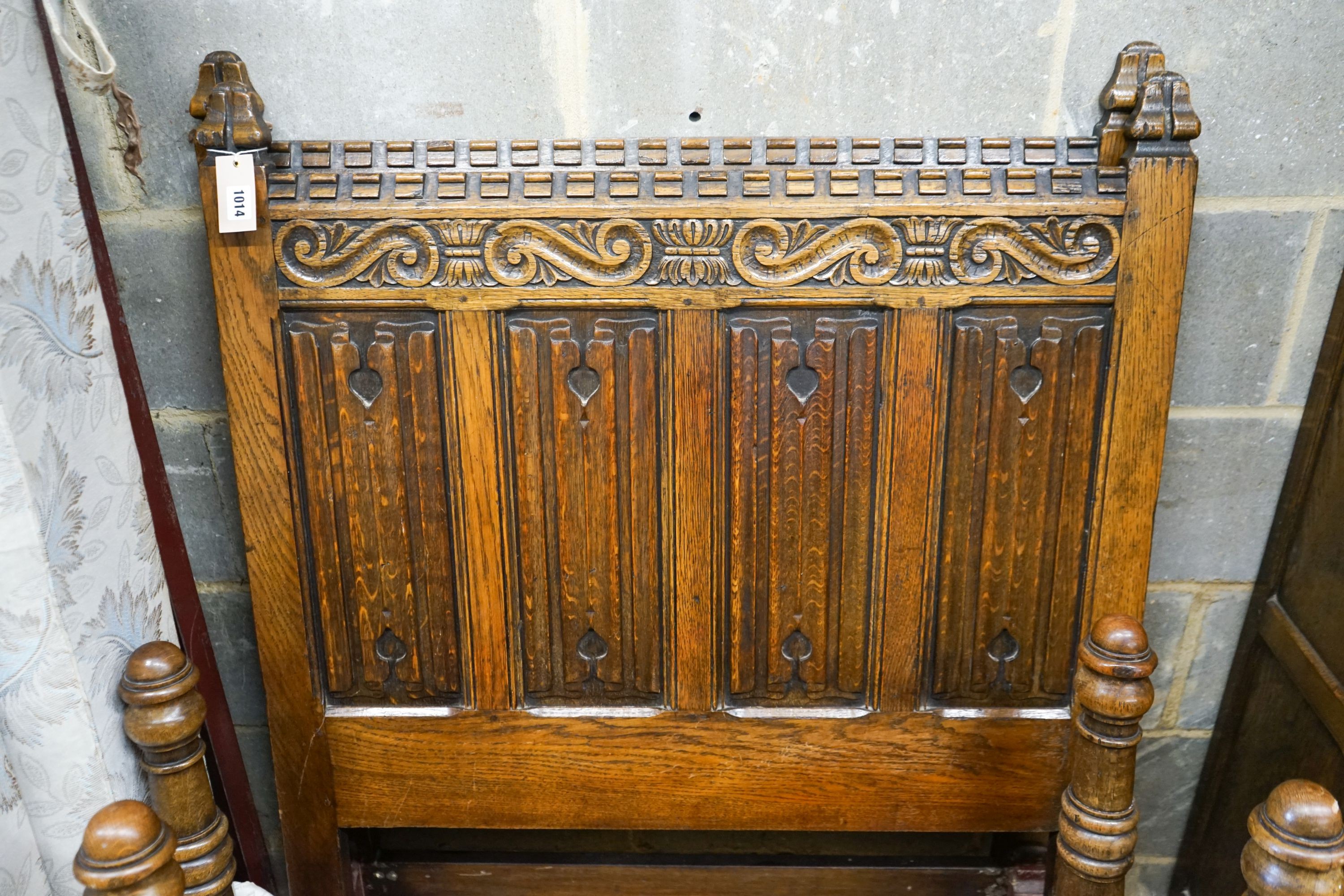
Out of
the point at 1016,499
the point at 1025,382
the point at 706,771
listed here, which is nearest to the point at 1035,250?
the point at 1025,382

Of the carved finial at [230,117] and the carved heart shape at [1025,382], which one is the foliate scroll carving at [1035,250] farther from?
the carved finial at [230,117]

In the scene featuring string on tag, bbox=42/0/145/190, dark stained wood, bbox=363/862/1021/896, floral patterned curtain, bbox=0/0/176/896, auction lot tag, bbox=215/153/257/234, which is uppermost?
string on tag, bbox=42/0/145/190

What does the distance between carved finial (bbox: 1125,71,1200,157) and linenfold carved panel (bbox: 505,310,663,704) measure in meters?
0.51

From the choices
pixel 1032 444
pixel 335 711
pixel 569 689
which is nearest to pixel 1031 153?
pixel 1032 444

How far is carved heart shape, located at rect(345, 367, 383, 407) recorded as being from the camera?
96 cm

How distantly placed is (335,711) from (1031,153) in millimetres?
948

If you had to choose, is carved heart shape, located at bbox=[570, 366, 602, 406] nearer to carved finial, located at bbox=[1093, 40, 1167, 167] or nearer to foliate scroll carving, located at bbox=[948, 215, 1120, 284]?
foliate scroll carving, located at bbox=[948, 215, 1120, 284]

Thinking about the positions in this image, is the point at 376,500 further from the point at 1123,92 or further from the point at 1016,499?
the point at 1123,92

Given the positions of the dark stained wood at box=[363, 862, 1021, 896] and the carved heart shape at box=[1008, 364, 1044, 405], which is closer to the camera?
the carved heart shape at box=[1008, 364, 1044, 405]

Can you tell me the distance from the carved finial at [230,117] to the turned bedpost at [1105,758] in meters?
0.95

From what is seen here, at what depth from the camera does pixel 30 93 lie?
0.88m

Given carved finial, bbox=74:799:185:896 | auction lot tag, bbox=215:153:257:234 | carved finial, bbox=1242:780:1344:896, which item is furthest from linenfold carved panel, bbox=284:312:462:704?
carved finial, bbox=1242:780:1344:896

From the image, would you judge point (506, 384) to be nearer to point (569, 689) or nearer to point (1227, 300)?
point (569, 689)

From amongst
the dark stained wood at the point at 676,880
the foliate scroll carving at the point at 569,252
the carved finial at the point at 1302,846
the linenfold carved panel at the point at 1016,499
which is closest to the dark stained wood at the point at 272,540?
the dark stained wood at the point at 676,880
